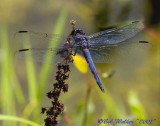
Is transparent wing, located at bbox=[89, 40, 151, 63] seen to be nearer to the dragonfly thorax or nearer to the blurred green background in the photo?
the dragonfly thorax

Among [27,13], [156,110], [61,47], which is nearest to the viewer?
[61,47]

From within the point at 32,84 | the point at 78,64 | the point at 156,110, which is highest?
the point at 78,64

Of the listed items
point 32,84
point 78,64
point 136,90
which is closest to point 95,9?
point 136,90

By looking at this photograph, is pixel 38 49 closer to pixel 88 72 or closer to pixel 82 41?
pixel 82 41

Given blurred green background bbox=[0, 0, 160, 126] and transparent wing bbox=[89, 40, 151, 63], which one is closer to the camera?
transparent wing bbox=[89, 40, 151, 63]

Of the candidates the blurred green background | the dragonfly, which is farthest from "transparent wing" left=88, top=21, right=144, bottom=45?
the blurred green background

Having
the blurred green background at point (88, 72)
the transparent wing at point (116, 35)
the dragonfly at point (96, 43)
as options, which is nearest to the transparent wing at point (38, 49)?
the dragonfly at point (96, 43)

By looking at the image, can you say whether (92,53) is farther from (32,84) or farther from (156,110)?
(156,110)

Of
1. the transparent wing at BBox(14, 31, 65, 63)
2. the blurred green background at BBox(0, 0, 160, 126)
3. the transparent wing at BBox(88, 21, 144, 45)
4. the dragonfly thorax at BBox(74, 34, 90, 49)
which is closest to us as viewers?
the transparent wing at BBox(14, 31, 65, 63)
